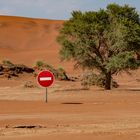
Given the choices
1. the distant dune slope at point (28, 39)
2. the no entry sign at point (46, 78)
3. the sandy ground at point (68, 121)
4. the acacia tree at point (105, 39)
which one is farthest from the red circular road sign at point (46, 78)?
the distant dune slope at point (28, 39)

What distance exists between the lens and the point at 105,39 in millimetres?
38406

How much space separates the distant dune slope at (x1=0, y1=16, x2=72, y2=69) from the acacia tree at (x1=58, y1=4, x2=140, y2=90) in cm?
3927

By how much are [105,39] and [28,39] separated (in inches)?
3164

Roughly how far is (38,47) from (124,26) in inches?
2870

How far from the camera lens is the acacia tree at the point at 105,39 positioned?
3725cm

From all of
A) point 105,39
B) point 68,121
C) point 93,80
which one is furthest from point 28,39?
point 68,121

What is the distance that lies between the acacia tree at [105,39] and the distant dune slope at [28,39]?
129 ft

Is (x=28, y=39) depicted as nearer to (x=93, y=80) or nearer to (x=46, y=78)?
(x=93, y=80)

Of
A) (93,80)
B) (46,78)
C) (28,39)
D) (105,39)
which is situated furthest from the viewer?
(28,39)

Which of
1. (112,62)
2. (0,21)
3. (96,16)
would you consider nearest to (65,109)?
(112,62)

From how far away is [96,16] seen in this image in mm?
38344

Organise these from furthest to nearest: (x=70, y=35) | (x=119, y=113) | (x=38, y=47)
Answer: (x=38, y=47)
(x=70, y=35)
(x=119, y=113)

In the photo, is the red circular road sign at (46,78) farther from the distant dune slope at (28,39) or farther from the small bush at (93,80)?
the distant dune slope at (28,39)

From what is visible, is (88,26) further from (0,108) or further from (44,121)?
(44,121)
